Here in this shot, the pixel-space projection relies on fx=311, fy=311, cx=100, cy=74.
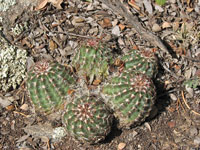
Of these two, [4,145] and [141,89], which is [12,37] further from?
[141,89]

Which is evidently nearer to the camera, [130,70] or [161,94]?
[130,70]

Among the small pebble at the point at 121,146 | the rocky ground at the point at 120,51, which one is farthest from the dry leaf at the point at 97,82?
the small pebble at the point at 121,146

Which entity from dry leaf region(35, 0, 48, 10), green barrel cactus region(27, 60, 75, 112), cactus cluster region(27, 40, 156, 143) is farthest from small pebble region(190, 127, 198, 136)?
dry leaf region(35, 0, 48, 10)

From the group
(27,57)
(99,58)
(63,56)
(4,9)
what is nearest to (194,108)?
(99,58)

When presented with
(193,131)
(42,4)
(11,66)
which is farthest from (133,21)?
(11,66)

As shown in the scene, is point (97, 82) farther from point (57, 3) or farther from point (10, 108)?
point (57, 3)

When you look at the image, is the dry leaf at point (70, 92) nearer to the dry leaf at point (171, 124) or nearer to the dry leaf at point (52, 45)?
the dry leaf at point (52, 45)

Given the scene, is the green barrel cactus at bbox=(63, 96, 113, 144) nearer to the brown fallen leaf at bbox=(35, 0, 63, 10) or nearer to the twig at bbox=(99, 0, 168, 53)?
the twig at bbox=(99, 0, 168, 53)
